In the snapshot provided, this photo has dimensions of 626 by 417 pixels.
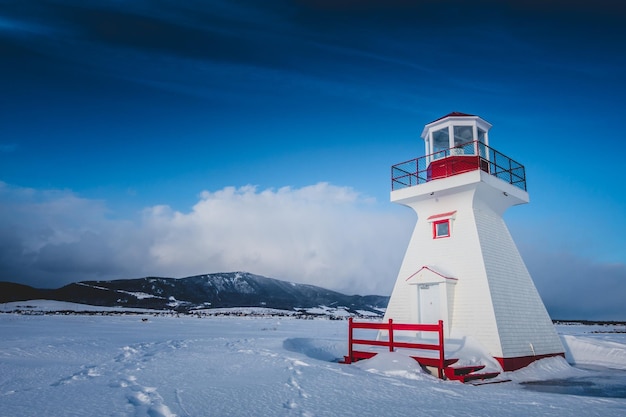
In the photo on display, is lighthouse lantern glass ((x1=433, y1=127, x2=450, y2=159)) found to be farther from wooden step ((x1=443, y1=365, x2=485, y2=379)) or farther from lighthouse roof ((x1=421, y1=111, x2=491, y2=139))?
wooden step ((x1=443, y1=365, x2=485, y2=379))

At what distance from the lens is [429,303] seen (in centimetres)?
1582

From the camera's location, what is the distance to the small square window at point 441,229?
1650cm

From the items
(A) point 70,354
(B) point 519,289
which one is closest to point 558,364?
(B) point 519,289

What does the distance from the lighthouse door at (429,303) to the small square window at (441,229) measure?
2.04 meters

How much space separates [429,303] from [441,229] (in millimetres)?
2922

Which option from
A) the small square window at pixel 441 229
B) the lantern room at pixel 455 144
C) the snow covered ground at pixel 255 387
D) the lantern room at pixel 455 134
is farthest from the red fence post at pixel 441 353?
the lantern room at pixel 455 134

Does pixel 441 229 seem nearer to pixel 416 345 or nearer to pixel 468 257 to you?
pixel 468 257

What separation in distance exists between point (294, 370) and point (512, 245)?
35.4ft

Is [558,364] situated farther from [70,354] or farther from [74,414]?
[70,354]

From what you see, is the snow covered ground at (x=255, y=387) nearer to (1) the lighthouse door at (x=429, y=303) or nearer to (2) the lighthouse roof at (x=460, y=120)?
(1) the lighthouse door at (x=429, y=303)

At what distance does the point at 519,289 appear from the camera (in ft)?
52.6

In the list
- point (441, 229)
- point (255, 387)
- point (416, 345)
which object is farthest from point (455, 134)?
point (255, 387)

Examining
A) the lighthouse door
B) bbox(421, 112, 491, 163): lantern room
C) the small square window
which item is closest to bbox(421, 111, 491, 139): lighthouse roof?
bbox(421, 112, 491, 163): lantern room

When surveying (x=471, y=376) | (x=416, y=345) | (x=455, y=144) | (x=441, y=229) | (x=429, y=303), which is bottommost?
(x=471, y=376)
